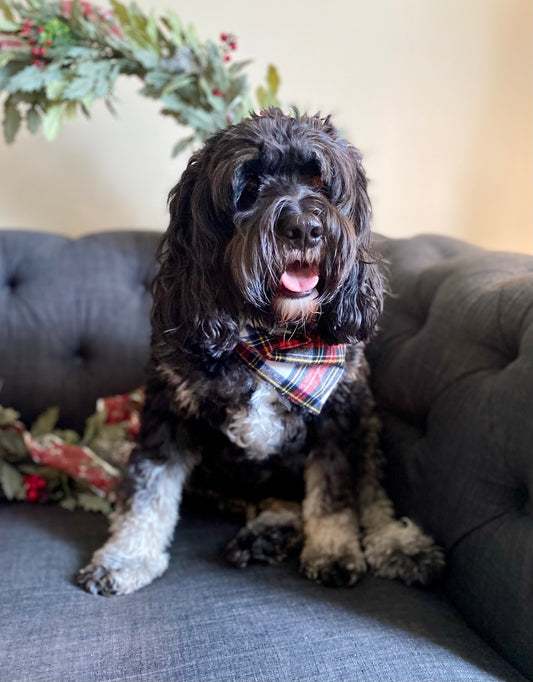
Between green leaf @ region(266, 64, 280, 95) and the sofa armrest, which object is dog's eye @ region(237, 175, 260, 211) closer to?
the sofa armrest

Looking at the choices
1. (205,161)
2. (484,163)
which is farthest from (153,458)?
(484,163)

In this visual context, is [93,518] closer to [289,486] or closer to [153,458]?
[153,458]

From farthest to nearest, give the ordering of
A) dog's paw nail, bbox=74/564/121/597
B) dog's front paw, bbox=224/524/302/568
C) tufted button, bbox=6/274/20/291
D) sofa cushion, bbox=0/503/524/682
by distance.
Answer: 1. tufted button, bbox=6/274/20/291
2. dog's front paw, bbox=224/524/302/568
3. dog's paw nail, bbox=74/564/121/597
4. sofa cushion, bbox=0/503/524/682

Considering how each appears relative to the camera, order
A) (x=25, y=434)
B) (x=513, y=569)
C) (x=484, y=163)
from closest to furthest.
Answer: (x=513, y=569) < (x=25, y=434) < (x=484, y=163)

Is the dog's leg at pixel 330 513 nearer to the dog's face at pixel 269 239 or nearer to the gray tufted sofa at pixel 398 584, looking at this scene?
the gray tufted sofa at pixel 398 584

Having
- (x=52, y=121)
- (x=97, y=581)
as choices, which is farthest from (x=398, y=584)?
(x=52, y=121)

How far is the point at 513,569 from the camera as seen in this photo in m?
1.06

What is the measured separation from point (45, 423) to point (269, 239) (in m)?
1.17

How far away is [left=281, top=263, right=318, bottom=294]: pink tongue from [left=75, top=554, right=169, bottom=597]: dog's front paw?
0.75 metres

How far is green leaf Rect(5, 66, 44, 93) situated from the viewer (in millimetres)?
1735

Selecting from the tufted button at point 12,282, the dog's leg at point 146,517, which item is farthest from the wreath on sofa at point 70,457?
the tufted button at point 12,282

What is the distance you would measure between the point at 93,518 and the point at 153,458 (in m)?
0.37

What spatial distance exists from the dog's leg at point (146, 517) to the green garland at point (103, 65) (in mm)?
1108

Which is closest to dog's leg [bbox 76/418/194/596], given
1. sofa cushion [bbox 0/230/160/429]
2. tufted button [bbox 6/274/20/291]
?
sofa cushion [bbox 0/230/160/429]
